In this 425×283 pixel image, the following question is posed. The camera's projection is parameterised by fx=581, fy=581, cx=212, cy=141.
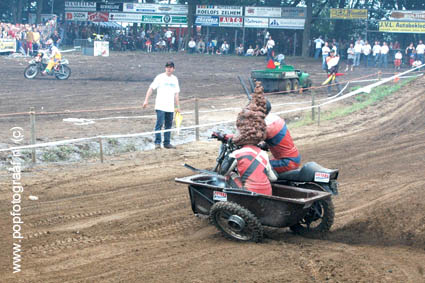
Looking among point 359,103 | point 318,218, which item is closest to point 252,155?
point 318,218

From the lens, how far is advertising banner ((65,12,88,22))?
44.2 meters

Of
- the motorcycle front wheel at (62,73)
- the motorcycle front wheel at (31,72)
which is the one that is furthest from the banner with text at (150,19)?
the motorcycle front wheel at (31,72)

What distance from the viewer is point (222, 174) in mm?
7289

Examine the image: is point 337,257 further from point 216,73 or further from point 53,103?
point 216,73

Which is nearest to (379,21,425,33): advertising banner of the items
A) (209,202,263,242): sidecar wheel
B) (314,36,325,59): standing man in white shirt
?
(314,36,325,59): standing man in white shirt

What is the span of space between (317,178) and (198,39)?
114 feet

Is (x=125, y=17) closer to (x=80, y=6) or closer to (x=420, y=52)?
(x=80, y=6)

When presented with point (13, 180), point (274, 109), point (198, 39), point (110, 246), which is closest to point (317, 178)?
point (110, 246)

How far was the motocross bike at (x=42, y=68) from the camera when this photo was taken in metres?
24.0

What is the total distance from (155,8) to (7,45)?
1260cm

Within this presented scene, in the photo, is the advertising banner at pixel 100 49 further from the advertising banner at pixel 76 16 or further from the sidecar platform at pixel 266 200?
the sidecar platform at pixel 266 200

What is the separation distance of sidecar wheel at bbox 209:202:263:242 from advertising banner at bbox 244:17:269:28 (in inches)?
1356

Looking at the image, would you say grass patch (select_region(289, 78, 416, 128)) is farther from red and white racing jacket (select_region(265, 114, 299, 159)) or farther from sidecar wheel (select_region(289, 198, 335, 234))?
sidecar wheel (select_region(289, 198, 335, 234))

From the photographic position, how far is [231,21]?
133 ft
